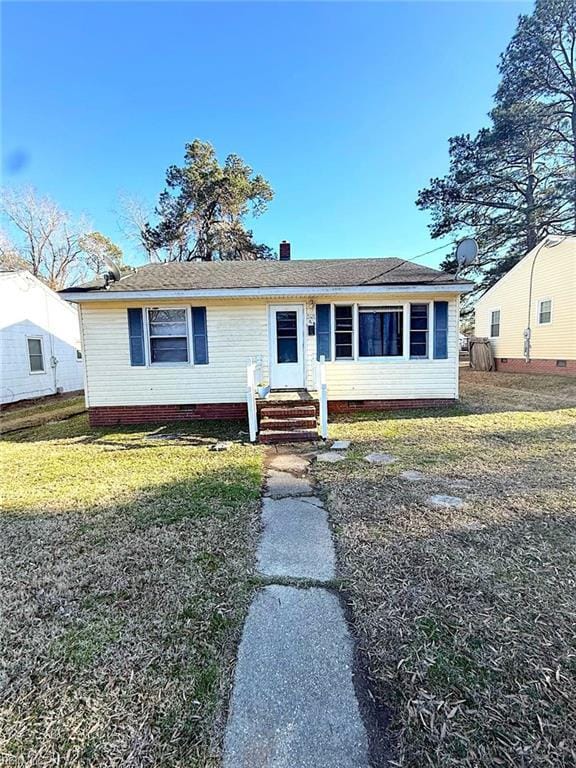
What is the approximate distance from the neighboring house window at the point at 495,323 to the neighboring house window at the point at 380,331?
37.0ft

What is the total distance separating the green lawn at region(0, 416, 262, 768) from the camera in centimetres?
143

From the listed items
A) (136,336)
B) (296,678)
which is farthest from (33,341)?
(296,678)

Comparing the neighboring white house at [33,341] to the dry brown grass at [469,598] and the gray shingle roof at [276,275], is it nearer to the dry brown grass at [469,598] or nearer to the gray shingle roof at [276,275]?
the gray shingle roof at [276,275]

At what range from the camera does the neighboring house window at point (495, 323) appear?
16.7 m

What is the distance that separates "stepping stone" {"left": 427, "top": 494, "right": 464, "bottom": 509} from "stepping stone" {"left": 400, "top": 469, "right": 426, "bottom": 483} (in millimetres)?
462

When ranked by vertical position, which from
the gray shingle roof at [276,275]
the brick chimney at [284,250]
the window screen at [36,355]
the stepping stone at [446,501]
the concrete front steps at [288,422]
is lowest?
the stepping stone at [446,501]

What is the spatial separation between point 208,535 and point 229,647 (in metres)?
1.25

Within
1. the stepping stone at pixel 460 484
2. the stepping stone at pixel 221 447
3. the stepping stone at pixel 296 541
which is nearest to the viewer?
the stepping stone at pixel 296 541

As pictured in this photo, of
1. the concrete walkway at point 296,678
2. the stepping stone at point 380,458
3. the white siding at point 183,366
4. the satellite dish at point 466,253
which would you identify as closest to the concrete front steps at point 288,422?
the stepping stone at point 380,458

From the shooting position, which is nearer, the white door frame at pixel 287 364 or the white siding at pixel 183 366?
the white siding at pixel 183 366

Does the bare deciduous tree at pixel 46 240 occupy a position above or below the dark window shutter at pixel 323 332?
above

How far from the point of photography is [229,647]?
186 cm

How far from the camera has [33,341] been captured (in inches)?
482

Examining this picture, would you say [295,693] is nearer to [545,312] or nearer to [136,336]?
[136,336]
